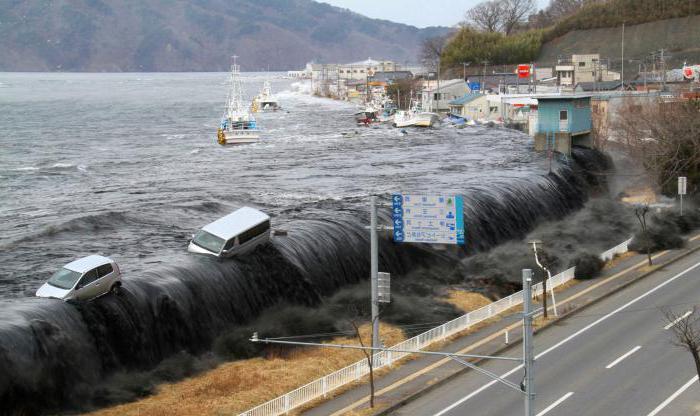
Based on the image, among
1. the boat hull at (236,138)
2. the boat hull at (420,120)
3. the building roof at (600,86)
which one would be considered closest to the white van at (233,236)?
the boat hull at (236,138)

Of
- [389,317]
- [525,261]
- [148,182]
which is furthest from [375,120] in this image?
[389,317]

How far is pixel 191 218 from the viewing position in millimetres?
51375

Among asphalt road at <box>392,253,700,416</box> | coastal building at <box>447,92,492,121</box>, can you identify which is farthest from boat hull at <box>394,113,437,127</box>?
asphalt road at <box>392,253,700,416</box>

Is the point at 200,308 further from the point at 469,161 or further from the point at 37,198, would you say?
the point at 469,161

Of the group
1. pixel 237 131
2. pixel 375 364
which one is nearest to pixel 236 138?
pixel 237 131

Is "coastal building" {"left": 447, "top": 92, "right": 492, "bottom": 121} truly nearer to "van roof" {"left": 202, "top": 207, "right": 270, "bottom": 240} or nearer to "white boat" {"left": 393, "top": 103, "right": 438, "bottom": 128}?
"white boat" {"left": 393, "top": 103, "right": 438, "bottom": 128}

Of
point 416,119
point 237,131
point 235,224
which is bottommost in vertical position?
point 416,119

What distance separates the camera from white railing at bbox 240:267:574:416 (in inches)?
1003

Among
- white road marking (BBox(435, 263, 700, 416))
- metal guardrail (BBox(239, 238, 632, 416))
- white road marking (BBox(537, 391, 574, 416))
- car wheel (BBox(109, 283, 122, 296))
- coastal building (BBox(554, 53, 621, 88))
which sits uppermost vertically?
coastal building (BBox(554, 53, 621, 88))

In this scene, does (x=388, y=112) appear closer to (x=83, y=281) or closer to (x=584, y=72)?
(x=584, y=72)

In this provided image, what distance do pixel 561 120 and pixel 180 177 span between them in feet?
98.7

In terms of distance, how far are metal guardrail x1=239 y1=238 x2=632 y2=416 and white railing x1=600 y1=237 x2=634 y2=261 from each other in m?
5.88

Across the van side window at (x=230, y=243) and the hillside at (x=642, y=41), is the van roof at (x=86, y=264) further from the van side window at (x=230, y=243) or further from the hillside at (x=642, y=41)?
the hillside at (x=642, y=41)

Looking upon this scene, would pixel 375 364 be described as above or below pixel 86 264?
below
